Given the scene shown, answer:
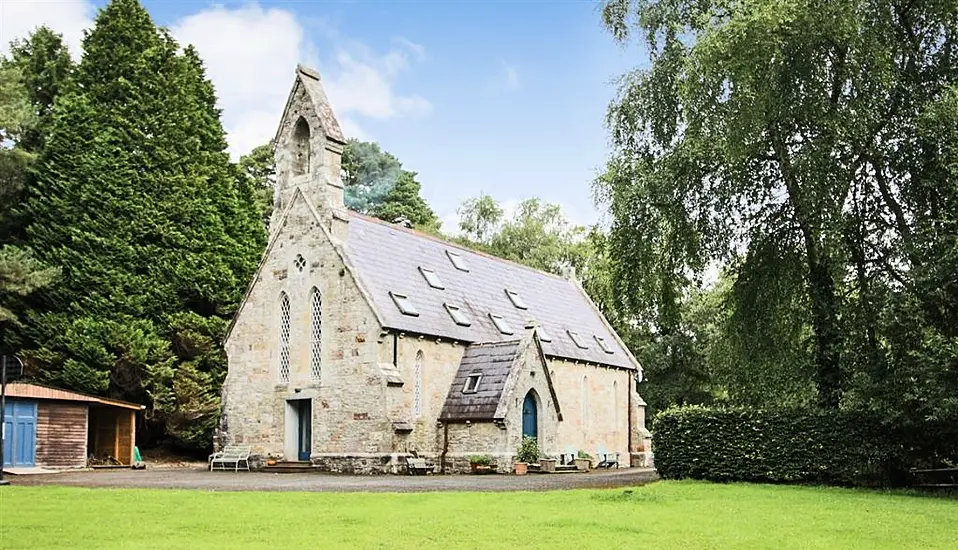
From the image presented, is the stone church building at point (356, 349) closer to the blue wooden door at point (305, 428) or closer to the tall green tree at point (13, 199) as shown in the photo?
the blue wooden door at point (305, 428)

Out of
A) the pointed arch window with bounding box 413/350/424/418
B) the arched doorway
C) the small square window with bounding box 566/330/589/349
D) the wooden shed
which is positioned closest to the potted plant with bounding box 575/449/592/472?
the arched doorway

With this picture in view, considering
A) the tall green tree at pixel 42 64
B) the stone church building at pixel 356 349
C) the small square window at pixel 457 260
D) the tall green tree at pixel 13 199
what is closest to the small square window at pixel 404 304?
the stone church building at pixel 356 349

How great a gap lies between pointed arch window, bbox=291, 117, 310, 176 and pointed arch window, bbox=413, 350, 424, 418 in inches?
313

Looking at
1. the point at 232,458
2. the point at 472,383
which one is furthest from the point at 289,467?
the point at 472,383

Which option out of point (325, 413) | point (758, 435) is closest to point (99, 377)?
point (325, 413)

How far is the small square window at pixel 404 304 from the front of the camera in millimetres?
31172

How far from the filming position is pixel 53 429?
32.9 meters

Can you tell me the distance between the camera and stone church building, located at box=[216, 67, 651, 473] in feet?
98.1

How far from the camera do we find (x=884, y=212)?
22.5m

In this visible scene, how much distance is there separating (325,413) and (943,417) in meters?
18.6

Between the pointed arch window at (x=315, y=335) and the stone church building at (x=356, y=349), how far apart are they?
0.05 metres

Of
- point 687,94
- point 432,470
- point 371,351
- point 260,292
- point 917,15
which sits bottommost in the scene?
point 432,470

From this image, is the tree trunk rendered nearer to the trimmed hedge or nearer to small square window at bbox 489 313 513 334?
the trimmed hedge

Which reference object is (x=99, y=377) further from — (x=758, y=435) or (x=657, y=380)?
(x=657, y=380)
